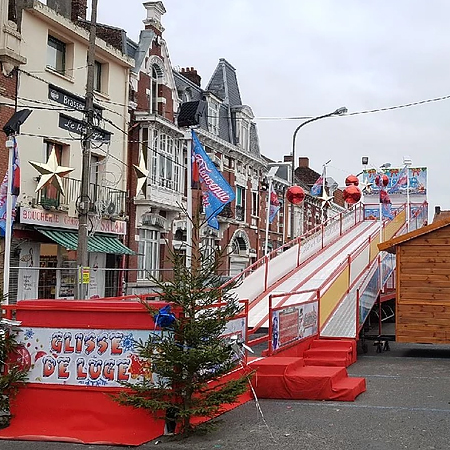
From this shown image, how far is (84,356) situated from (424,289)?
10.3 m

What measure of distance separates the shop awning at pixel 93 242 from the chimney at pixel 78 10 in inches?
355

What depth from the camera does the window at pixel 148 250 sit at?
28969 mm

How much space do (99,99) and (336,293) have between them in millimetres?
13535

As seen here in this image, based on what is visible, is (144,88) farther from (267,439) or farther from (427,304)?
(267,439)

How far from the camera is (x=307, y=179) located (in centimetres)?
6488

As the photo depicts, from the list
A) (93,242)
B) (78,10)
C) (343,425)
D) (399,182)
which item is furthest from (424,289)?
(399,182)

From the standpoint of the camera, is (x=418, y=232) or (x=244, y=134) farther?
(x=244, y=134)

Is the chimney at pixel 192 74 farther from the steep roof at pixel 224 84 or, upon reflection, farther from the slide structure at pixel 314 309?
the slide structure at pixel 314 309

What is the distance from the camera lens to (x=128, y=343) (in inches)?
341

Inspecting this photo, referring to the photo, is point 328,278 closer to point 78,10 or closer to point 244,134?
point 78,10

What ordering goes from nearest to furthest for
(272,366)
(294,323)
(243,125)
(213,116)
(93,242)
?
(272,366)
(294,323)
(93,242)
(213,116)
(243,125)

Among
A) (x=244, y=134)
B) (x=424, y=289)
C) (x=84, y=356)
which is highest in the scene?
(x=244, y=134)

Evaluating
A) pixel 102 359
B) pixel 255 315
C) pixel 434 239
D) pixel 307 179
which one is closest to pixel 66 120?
pixel 255 315

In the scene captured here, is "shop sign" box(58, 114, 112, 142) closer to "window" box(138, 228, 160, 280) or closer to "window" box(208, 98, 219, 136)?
"window" box(138, 228, 160, 280)
